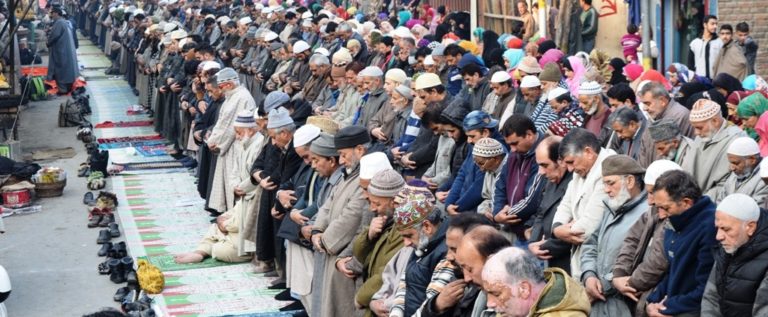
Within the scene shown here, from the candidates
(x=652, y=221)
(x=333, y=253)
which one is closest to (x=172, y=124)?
(x=333, y=253)

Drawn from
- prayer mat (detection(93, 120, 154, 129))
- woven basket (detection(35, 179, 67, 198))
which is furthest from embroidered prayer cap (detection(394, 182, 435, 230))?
prayer mat (detection(93, 120, 154, 129))

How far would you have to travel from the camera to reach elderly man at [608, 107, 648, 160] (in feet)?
32.0

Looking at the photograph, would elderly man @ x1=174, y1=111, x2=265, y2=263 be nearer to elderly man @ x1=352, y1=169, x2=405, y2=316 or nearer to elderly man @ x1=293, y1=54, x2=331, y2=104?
elderly man @ x1=293, y1=54, x2=331, y2=104

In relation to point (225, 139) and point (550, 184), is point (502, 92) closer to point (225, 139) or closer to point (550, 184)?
point (225, 139)

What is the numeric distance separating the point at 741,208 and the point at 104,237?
29.0ft

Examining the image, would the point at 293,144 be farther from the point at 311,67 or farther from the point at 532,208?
the point at 311,67

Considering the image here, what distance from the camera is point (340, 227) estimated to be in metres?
9.76

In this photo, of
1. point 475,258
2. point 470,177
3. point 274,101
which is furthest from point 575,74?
point 475,258

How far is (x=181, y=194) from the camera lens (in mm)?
16859

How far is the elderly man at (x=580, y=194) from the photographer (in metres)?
8.00

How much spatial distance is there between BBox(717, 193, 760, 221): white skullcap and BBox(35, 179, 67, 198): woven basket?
1140 centimetres

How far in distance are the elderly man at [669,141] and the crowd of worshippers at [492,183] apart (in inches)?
0.6

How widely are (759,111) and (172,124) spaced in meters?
11.7

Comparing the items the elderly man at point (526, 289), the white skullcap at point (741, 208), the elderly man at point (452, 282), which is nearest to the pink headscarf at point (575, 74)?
the elderly man at point (452, 282)
